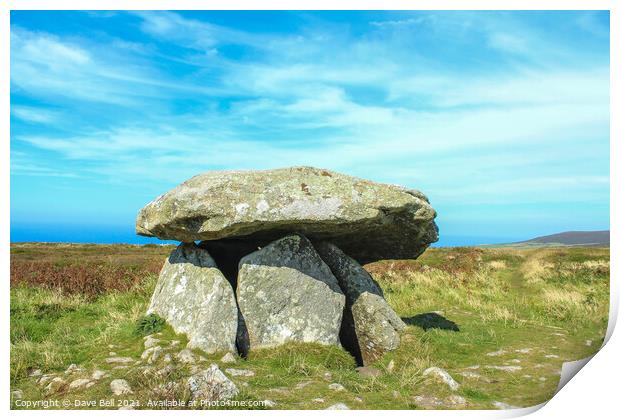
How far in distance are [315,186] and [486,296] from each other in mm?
10361

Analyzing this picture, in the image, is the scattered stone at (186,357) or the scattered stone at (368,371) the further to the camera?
the scattered stone at (368,371)

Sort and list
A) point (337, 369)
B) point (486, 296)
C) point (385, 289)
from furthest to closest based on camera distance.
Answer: point (385, 289) → point (486, 296) → point (337, 369)

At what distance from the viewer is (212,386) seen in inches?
277

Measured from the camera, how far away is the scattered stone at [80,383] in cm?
761

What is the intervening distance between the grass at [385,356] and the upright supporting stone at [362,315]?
13.8 inches

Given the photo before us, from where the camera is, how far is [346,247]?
12.4m

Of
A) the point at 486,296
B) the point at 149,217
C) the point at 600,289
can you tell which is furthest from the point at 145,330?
the point at 600,289

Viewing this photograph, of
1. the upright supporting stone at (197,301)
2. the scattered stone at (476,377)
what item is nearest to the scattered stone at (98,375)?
the upright supporting stone at (197,301)

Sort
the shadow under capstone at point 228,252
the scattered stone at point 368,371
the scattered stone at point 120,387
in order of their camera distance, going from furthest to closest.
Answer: the shadow under capstone at point 228,252, the scattered stone at point 368,371, the scattered stone at point 120,387

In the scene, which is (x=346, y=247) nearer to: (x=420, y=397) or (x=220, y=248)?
(x=220, y=248)

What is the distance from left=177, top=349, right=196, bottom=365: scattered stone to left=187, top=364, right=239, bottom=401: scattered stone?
1.23m

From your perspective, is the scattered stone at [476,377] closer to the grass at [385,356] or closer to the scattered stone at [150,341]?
the grass at [385,356]

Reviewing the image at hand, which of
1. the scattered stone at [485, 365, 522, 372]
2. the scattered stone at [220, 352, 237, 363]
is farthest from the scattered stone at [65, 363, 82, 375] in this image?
the scattered stone at [485, 365, 522, 372]

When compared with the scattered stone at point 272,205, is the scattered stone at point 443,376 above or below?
below
